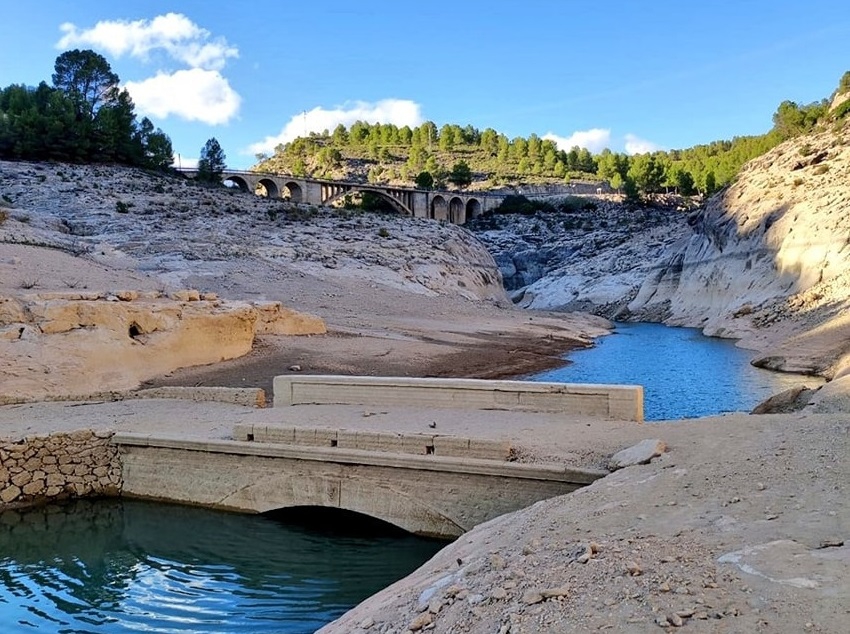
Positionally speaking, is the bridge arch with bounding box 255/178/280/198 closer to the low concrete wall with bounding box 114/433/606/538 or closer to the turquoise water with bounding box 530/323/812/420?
the turquoise water with bounding box 530/323/812/420

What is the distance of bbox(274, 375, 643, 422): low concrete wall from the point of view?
12.6 metres

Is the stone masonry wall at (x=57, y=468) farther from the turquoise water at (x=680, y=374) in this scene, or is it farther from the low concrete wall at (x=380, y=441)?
the turquoise water at (x=680, y=374)

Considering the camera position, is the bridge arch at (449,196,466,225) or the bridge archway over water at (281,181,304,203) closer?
the bridge archway over water at (281,181,304,203)

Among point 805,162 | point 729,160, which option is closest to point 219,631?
point 805,162

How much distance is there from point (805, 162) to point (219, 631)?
45710mm

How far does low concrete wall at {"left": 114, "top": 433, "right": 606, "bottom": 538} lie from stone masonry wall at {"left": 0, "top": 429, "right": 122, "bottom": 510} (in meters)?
0.34

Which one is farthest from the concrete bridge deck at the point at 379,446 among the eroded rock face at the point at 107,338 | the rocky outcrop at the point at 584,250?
the rocky outcrop at the point at 584,250

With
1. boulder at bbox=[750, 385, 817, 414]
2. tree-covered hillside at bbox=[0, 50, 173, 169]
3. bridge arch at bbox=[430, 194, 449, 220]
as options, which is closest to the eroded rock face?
boulder at bbox=[750, 385, 817, 414]

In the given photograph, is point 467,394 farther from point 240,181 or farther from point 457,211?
point 457,211

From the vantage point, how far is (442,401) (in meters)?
13.8

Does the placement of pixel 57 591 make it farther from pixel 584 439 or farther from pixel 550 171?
pixel 550 171

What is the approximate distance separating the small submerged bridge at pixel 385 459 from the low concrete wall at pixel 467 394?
21mm

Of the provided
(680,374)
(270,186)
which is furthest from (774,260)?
(270,186)

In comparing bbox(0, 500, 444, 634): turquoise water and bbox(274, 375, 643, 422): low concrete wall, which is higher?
bbox(274, 375, 643, 422): low concrete wall
